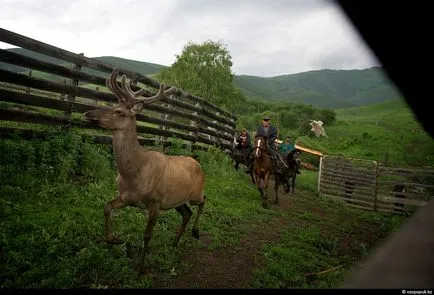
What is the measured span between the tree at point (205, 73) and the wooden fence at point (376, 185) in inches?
1367

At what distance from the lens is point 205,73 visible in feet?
177

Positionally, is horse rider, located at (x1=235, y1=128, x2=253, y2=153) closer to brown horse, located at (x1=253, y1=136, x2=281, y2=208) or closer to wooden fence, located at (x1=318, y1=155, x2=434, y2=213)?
brown horse, located at (x1=253, y1=136, x2=281, y2=208)

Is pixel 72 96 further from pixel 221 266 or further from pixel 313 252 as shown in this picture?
pixel 313 252

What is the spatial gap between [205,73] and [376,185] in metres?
39.7

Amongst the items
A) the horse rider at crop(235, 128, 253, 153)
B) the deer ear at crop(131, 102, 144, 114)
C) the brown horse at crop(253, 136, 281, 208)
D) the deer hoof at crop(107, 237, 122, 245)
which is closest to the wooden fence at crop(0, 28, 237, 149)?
the deer ear at crop(131, 102, 144, 114)

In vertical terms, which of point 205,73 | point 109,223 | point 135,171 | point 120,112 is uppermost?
point 205,73

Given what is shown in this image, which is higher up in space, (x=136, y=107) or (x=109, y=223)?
(x=136, y=107)

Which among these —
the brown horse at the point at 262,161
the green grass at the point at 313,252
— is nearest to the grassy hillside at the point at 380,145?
the green grass at the point at 313,252

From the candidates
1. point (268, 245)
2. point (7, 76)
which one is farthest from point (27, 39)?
point (268, 245)

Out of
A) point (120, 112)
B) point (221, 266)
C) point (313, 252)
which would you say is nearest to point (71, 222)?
point (120, 112)

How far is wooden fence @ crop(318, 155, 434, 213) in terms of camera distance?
16391mm

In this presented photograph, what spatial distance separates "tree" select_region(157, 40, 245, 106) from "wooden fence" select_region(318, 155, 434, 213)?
34727mm

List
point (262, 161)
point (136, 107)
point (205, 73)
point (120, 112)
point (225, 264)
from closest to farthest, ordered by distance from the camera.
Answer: point (120, 112) → point (136, 107) → point (225, 264) → point (262, 161) → point (205, 73)

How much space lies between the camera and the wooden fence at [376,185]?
16391mm
